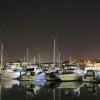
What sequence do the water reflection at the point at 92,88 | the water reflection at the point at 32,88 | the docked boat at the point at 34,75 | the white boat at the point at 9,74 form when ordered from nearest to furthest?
the water reflection at the point at 32,88 → the water reflection at the point at 92,88 → the docked boat at the point at 34,75 → the white boat at the point at 9,74

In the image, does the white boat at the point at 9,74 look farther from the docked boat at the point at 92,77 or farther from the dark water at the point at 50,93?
the dark water at the point at 50,93

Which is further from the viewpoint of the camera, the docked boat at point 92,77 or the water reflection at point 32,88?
the docked boat at point 92,77

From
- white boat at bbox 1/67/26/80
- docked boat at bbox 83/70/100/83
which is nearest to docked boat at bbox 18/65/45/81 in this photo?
white boat at bbox 1/67/26/80

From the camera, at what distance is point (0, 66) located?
77938 millimetres

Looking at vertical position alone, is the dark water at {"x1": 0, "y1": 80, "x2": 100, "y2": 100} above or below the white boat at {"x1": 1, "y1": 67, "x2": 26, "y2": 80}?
below

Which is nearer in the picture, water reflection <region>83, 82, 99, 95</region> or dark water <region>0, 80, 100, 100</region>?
dark water <region>0, 80, 100, 100</region>

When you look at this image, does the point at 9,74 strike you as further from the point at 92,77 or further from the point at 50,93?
the point at 50,93

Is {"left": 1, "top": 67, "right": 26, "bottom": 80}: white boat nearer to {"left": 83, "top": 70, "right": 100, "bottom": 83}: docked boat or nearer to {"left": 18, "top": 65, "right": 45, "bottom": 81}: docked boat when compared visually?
{"left": 18, "top": 65, "right": 45, "bottom": 81}: docked boat

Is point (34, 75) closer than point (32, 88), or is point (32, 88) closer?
point (32, 88)

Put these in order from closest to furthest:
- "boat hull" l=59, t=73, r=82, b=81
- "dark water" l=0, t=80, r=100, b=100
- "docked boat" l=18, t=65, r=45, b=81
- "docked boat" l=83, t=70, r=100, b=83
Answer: "dark water" l=0, t=80, r=100, b=100 < "docked boat" l=83, t=70, r=100, b=83 < "boat hull" l=59, t=73, r=82, b=81 < "docked boat" l=18, t=65, r=45, b=81

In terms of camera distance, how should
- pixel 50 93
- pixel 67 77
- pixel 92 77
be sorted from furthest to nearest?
pixel 67 77 → pixel 92 77 → pixel 50 93

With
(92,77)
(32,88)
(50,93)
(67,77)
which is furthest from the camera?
(67,77)

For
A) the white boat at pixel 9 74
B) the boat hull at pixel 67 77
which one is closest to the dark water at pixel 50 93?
the boat hull at pixel 67 77

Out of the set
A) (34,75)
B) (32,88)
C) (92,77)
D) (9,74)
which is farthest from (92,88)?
(9,74)
